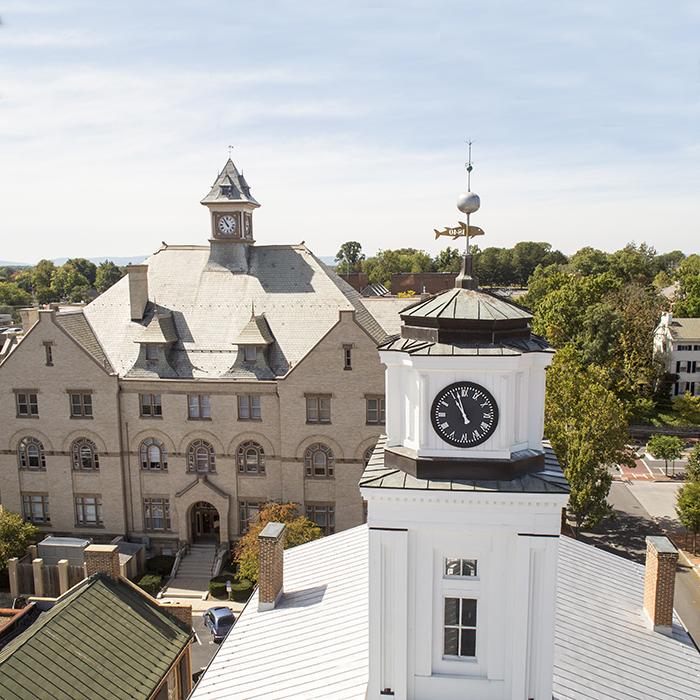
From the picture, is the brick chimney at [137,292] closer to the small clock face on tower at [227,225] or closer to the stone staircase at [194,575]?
the small clock face on tower at [227,225]

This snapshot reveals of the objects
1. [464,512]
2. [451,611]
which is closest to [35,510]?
[451,611]

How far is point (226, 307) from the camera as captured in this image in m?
45.6

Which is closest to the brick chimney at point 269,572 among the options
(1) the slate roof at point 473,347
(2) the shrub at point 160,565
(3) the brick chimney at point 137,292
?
(1) the slate roof at point 473,347

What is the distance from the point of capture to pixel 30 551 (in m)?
41.2

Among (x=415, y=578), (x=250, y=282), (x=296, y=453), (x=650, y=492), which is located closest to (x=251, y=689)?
(x=415, y=578)

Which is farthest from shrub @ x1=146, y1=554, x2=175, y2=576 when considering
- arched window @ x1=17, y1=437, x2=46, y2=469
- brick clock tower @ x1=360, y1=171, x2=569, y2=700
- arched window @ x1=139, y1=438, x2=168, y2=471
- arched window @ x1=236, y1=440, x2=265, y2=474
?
brick clock tower @ x1=360, y1=171, x2=569, y2=700

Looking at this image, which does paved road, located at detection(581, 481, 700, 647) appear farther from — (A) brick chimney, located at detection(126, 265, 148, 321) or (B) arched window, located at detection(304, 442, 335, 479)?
(A) brick chimney, located at detection(126, 265, 148, 321)

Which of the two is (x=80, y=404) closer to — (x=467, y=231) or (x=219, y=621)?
(x=219, y=621)

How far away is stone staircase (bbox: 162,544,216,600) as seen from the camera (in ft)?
129

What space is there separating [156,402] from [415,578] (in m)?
32.5

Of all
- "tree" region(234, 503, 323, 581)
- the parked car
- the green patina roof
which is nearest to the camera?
the green patina roof

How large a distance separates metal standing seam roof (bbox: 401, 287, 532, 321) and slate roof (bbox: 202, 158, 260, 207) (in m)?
36.4

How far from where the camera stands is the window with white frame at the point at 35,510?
146ft

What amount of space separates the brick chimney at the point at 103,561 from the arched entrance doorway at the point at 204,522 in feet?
62.9
